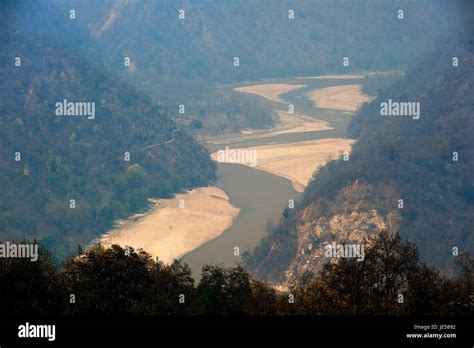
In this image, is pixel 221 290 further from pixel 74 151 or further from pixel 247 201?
pixel 74 151

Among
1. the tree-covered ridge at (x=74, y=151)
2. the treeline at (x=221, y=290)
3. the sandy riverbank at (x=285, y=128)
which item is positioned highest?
the sandy riverbank at (x=285, y=128)

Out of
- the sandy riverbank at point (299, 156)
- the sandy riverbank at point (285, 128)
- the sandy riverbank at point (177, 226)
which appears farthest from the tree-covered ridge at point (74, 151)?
the sandy riverbank at point (285, 128)

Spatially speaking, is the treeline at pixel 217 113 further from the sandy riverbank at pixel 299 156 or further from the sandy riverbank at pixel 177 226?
the sandy riverbank at pixel 177 226

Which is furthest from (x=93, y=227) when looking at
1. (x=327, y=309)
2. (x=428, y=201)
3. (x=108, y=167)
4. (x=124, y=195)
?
(x=327, y=309)

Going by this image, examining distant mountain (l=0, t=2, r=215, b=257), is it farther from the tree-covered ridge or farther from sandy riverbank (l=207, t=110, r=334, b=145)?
sandy riverbank (l=207, t=110, r=334, b=145)

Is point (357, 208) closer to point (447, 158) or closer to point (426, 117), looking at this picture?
point (447, 158)

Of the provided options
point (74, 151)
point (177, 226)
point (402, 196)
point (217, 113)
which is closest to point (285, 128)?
point (217, 113)

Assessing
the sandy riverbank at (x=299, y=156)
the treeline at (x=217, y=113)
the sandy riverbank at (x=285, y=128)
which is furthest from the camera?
the treeline at (x=217, y=113)
